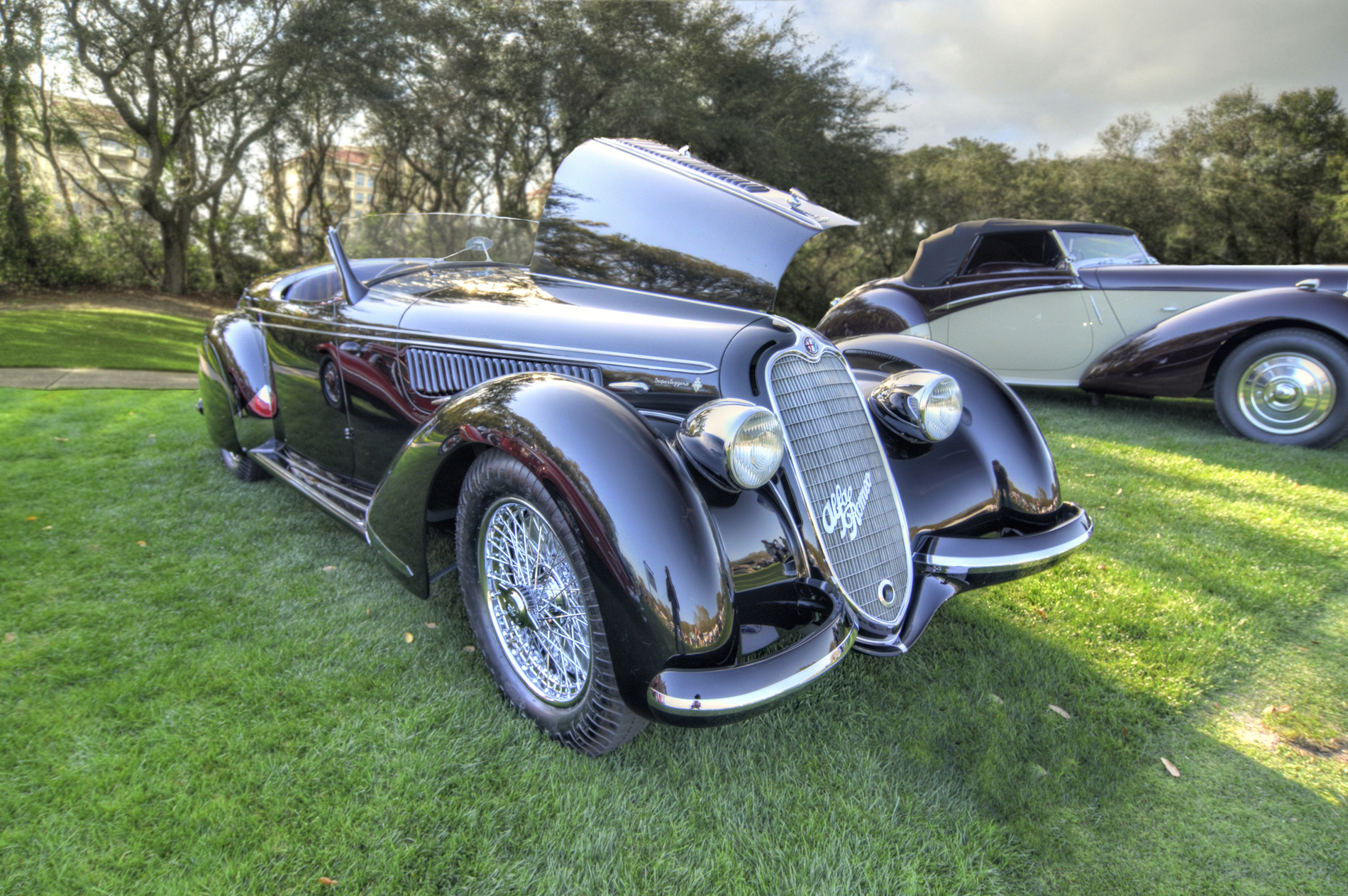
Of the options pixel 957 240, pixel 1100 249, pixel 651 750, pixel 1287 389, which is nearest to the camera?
pixel 651 750

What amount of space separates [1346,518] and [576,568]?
435 cm

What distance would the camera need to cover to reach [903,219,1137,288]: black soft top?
6551mm

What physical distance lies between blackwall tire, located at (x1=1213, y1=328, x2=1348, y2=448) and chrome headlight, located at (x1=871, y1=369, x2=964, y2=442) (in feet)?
14.3

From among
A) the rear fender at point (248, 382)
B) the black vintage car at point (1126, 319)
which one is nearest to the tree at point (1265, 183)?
the black vintage car at point (1126, 319)

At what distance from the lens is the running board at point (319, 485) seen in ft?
9.29

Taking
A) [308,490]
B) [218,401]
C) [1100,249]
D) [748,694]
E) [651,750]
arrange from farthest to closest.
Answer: [1100,249] < [218,401] < [308,490] < [651,750] < [748,694]

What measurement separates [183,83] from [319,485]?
46.6ft

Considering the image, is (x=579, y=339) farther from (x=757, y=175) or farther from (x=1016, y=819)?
(x=757, y=175)

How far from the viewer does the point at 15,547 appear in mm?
3104

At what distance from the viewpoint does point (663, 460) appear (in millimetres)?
1726

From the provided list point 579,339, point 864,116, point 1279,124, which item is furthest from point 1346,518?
point 1279,124

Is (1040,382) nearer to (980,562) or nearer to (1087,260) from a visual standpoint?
(1087,260)

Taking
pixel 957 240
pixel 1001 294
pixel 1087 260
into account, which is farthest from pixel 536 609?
pixel 1087 260

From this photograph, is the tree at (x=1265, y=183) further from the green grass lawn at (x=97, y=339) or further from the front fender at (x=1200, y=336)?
the green grass lawn at (x=97, y=339)
